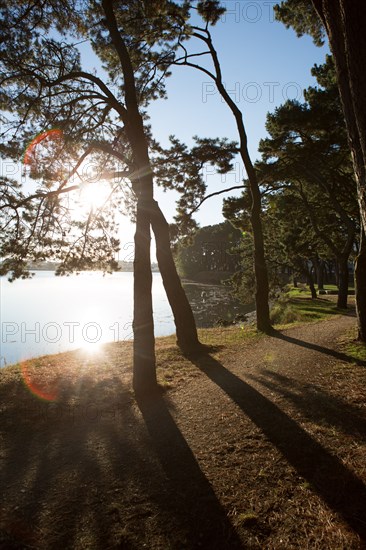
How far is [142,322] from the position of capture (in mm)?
7754

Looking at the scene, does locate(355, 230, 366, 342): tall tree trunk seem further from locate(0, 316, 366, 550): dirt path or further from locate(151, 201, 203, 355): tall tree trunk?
locate(151, 201, 203, 355): tall tree trunk

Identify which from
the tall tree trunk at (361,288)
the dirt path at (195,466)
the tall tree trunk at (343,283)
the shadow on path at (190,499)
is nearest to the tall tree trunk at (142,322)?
the dirt path at (195,466)

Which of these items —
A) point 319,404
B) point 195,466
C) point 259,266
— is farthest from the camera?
point 259,266

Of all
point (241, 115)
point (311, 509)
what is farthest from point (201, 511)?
point (241, 115)

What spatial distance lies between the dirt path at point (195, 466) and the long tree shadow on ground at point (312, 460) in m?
0.02

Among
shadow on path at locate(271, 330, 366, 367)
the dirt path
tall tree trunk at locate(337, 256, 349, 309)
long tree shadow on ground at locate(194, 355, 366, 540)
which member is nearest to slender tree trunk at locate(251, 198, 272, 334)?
shadow on path at locate(271, 330, 366, 367)

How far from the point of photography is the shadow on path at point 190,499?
3082 mm

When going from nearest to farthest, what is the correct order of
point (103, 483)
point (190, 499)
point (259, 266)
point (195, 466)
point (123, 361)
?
point (190, 499) < point (103, 483) < point (195, 466) < point (123, 361) < point (259, 266)

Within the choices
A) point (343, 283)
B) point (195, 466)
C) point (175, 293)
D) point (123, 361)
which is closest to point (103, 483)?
point (195, 466)

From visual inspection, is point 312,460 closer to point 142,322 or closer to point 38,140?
point 142,322

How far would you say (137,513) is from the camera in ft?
11.6

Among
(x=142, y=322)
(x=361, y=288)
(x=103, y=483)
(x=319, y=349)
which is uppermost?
(x=361, y=288)

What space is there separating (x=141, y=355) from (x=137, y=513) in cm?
431

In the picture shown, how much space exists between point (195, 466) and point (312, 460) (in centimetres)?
158
